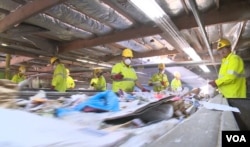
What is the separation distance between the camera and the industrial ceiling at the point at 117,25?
3365 millimetres

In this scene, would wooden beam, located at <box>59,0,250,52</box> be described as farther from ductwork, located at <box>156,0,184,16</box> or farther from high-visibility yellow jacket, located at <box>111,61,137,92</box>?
high-visibility yellow jacket, located at <box>111,61,137,92</box>

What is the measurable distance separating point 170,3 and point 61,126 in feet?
9.74

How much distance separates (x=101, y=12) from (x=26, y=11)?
1.02 m

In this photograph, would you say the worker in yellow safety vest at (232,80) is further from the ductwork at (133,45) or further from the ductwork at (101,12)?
the ductwork at (133,45)

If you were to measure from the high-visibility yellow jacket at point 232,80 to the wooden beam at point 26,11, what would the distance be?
2311mm

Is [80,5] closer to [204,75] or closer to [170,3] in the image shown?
[170,3]

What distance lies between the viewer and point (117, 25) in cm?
426

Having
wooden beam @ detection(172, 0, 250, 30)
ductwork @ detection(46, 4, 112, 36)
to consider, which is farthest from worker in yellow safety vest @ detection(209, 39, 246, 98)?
ductwork @ detection(46, 4, 112, 36)

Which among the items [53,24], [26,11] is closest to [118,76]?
[53,24]

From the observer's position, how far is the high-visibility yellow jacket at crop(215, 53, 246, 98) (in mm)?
3230

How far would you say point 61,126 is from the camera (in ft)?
2.67

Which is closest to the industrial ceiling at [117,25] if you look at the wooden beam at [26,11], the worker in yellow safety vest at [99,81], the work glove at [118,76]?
the wooden beam at [26,11]

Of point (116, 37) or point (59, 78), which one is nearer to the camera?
point (116, 37)

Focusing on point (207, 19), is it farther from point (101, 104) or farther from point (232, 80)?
point (101, 104)
